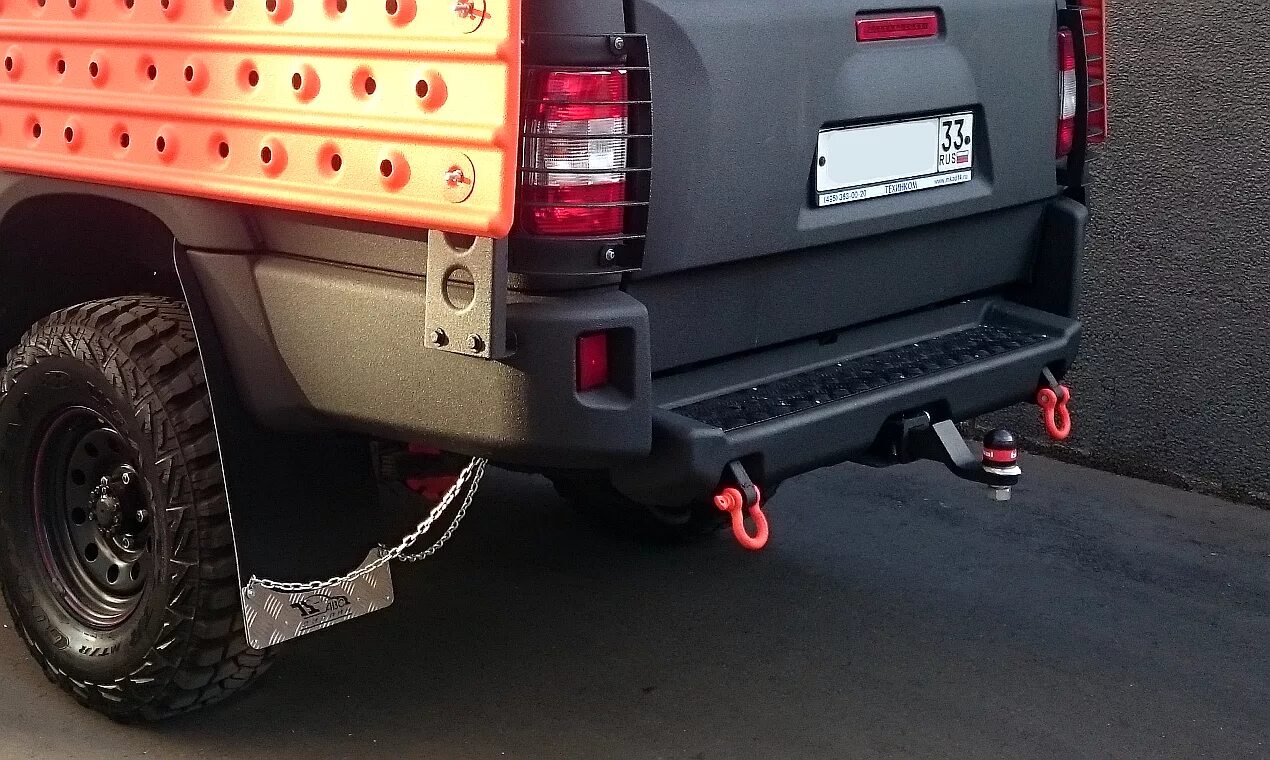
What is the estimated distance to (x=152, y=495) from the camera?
3047mm

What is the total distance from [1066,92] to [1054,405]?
2.48ft

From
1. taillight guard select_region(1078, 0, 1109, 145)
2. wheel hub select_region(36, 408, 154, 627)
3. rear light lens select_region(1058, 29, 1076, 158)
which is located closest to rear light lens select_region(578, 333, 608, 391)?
wheel hub select_region(36, 408, 154, 627)

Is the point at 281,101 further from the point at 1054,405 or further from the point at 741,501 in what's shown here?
the point at 1054,405

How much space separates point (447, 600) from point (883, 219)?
164 centimetres

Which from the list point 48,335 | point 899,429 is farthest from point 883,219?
point 48,335

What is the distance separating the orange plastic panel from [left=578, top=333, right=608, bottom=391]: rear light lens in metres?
0.31

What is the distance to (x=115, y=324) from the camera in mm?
3088

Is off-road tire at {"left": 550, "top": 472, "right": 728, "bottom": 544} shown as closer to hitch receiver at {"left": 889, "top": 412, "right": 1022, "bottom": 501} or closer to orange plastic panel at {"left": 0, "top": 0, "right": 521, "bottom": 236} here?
hitch receiver at {"left": 889, "top": 412, "right": 1022, "bottom": 501}

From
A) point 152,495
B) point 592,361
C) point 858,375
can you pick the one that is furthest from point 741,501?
point 152,495

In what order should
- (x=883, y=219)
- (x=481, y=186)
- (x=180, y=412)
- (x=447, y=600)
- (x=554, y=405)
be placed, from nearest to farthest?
1. (x=481, y=186)
2. (x=554, y=405)
3. (x=180, y=412)
4. (x=883, y=219)
5. (x=447, y=600)

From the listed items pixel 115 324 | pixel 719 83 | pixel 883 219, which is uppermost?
pixel 719 83

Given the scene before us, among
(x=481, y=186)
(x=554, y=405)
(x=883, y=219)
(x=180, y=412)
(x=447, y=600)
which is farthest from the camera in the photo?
(x=447, y=600)

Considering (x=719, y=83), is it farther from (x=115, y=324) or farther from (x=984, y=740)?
(x=984, y=740)

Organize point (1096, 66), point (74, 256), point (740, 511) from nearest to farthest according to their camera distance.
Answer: point (740, 511), point (74, 256), point (1096, 66)
